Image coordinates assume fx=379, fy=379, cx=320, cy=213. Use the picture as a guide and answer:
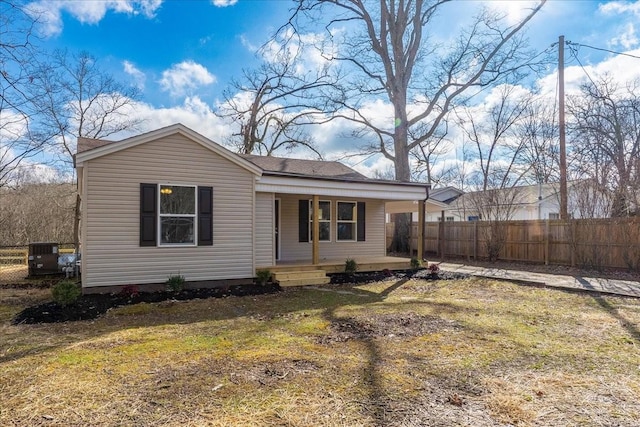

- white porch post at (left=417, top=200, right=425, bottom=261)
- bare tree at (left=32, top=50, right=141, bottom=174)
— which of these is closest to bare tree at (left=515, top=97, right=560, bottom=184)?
white porch post at (left=417, top=200, right=425, bottom=261)

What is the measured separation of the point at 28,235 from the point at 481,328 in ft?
80.9

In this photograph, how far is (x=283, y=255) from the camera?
1202 cm

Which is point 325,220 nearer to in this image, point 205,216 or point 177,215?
point 205,216

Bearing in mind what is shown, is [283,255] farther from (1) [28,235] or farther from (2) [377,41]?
(1) [28,235]

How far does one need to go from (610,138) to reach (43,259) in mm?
19735

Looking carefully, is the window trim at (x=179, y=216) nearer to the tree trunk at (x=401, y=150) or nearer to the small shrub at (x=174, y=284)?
the small shrub at (x=174, y=284)

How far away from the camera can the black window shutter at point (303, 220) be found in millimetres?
12078

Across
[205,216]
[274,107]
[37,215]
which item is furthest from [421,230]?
[37,215]

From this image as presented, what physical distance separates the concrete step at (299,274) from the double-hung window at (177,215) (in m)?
2.19

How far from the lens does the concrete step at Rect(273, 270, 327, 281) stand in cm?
945

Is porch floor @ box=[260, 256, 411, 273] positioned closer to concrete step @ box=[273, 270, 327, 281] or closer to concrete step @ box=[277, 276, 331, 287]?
concrete step @ box=[273, 270, 327, 281]

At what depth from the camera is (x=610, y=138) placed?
46.3ft

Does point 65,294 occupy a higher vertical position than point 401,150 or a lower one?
lower

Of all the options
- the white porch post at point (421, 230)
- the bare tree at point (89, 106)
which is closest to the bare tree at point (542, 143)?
the white porch post at point (421, 230)
